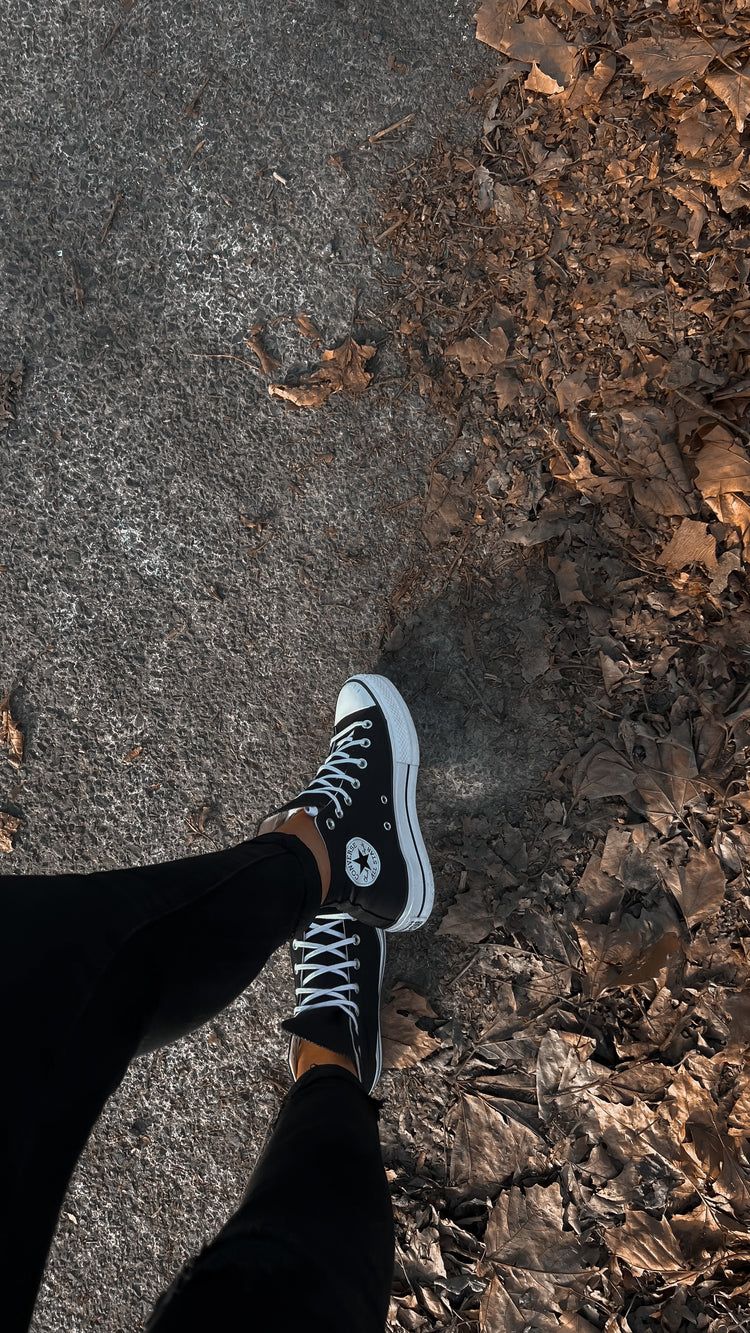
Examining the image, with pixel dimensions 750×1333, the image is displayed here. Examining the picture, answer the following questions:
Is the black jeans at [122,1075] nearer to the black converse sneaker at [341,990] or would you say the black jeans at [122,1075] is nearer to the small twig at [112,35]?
the black converse sneaker at [341,990]

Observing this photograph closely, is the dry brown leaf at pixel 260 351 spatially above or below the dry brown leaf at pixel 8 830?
above

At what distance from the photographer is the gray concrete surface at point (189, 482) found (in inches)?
90.4

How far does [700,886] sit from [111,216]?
100 inches

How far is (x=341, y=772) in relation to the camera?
2238mm

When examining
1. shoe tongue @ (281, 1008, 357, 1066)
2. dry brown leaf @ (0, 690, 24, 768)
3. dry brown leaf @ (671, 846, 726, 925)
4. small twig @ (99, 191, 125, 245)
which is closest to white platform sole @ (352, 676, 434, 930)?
Result: shoe tongue @ (281, 1008, 357, 1066)

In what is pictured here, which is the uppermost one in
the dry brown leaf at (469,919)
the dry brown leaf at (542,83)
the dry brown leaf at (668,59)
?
the dry brown leaf at (668,59)

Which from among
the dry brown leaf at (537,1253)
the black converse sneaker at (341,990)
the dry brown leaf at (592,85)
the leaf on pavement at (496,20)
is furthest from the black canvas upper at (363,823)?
the leaf on pavement at (496,20)

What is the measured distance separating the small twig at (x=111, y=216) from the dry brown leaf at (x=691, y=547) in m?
1.88

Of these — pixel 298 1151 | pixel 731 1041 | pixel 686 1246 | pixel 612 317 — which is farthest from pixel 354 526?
pixel 686 1246

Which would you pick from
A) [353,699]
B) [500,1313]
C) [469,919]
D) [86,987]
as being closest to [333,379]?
[353,699]

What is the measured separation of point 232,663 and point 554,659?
95 centimetres

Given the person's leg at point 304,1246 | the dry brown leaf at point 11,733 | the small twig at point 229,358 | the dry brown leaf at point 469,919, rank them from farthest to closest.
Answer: the dry brown leaf at point 11,733 → the small twig at point 229,358 → the dry brown leaf at point 469,919 → the person's leg at point 304,1246

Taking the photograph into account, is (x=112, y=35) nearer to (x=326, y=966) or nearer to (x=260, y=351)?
(x=260, y=351)

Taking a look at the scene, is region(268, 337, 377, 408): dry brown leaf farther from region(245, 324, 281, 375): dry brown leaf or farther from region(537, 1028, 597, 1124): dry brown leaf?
region(537, 1028, 597, 1124): dry brown leaf
